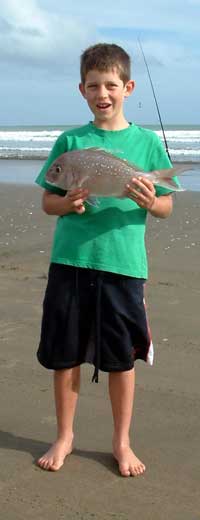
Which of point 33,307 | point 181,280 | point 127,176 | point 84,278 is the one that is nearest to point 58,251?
point 84,278

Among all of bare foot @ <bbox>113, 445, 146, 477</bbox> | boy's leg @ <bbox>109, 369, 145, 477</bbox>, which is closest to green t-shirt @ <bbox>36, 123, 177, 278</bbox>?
boy's leg @ <bbox>109, 369, 145, 477</bbox>

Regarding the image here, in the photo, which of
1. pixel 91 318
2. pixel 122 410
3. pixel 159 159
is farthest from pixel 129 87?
pixel 122 410

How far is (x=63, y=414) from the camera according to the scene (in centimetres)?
333

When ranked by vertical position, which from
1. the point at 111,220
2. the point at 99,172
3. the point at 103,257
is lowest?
the point at 103,257

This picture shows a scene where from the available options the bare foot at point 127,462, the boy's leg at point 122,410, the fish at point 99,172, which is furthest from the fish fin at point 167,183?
the bare foot at point 127,462

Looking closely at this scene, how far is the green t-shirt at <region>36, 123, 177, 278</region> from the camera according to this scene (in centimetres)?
312

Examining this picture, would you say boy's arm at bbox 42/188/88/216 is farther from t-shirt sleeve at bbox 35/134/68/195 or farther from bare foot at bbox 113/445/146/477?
bare foot at bbox 113/445/146/477

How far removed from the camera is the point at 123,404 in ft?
10.8

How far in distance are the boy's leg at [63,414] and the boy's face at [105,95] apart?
1.17m

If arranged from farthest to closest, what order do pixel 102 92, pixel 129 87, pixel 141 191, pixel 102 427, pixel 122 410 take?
pixel 102 427 → pixel 122 410 → pixel 129 87 → pixel 102 92 → pixel 141 191

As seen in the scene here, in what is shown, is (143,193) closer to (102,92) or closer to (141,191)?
(141,191)

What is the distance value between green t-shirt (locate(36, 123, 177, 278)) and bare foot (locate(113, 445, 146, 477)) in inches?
32.9

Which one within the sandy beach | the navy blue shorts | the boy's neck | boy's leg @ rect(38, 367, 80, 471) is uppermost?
the boy's neck

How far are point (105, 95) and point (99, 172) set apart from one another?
1.22 ft
